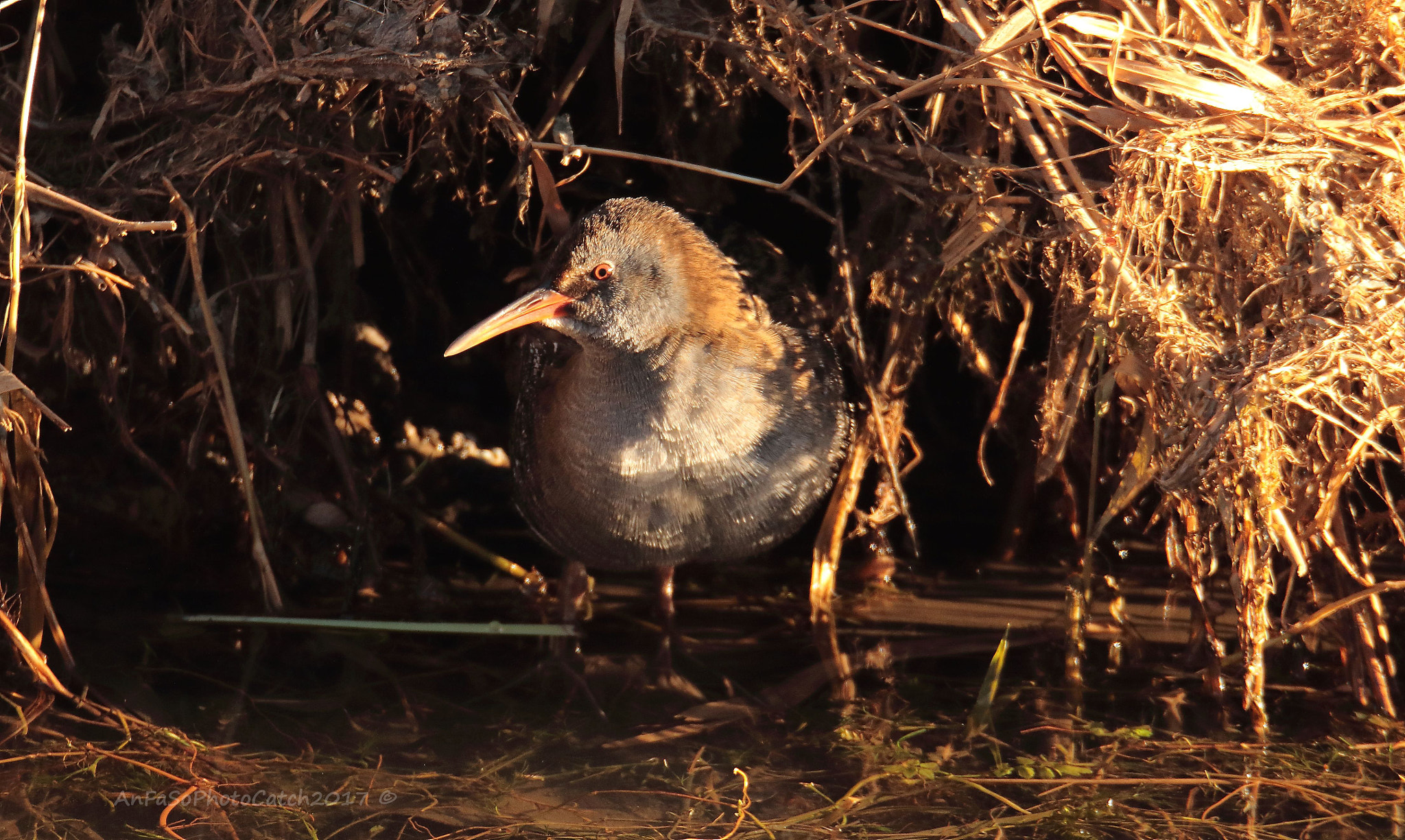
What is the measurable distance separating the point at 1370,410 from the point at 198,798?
2.34 m

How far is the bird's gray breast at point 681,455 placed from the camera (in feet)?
9.29

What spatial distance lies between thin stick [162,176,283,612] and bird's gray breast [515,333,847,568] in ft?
2.29

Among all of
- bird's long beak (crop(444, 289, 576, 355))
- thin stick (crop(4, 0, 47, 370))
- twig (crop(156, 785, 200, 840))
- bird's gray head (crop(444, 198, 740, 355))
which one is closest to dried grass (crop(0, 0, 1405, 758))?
thin stick (crop(4, 0, 47, 370))

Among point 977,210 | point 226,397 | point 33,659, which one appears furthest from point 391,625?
point 977,210

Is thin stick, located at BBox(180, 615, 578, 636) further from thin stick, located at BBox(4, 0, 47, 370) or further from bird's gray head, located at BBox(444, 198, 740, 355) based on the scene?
thin stick, located at BBox(4, 0, 47, 370)

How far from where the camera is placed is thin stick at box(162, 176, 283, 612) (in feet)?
9.04

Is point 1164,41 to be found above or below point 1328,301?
above

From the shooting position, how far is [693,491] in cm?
285

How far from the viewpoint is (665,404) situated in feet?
9.27

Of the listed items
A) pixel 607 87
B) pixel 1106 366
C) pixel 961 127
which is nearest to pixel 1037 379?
pixel 1106 366

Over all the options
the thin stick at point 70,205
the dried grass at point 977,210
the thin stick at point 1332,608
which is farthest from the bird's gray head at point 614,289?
the thin stick at point 1332,608

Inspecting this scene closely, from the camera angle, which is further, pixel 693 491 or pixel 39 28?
pixel 693 491

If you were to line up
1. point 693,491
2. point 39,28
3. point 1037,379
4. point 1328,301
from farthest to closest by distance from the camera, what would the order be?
point 1037,379, point 693,491, point 39,28, point 1328,301

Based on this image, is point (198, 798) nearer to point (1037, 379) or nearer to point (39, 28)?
point (39, 28)
